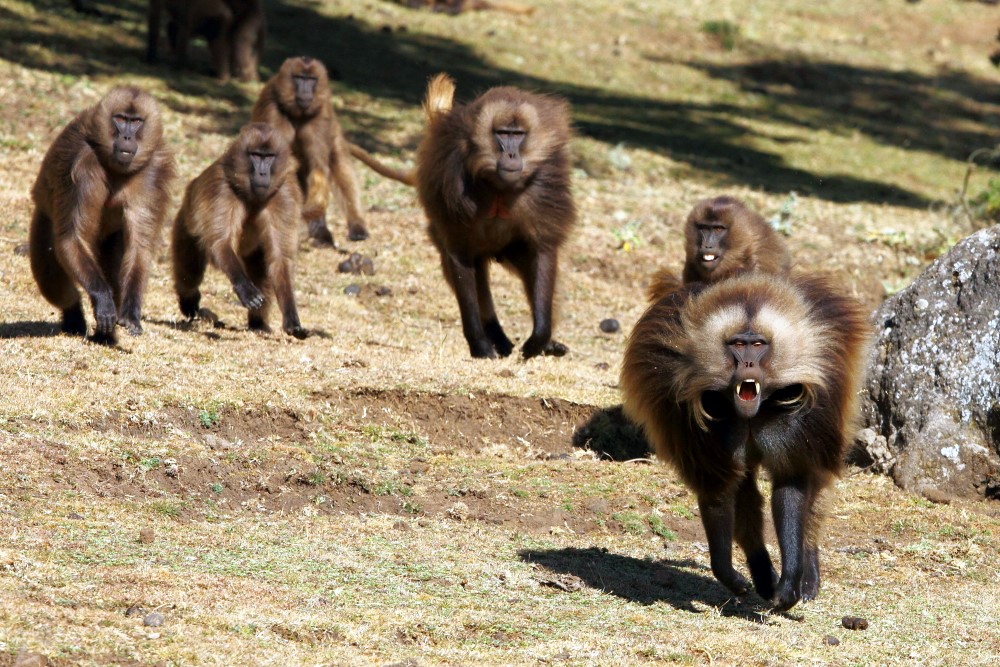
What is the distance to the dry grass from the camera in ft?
17.7

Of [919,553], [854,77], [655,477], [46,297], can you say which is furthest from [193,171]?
[854,77]

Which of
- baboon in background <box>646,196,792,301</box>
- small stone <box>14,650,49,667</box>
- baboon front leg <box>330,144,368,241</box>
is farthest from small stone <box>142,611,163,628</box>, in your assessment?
baboon front leg <box>330,144,368,241</box>

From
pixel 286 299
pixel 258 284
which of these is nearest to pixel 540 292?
pixel 286 299

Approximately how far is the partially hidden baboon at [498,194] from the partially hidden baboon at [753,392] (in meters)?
3.88

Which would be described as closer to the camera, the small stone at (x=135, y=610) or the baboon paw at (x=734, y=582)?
the small stone at (x=135, y=610)

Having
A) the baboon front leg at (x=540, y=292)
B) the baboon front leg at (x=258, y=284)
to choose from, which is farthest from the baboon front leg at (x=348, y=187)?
the baboon front leg at (x=540, y=292)

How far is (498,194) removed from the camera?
10.0 m

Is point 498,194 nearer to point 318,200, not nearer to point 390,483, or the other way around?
point 390,483

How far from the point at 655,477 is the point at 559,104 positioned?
3485 millimetres

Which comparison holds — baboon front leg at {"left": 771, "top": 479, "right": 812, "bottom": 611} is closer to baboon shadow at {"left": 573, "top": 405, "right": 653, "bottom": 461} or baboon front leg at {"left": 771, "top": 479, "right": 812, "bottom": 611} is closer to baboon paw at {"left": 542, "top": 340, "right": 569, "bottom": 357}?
baboon shadow at {"left": 573, "top": 405, "right": 653, "bottom": 461}

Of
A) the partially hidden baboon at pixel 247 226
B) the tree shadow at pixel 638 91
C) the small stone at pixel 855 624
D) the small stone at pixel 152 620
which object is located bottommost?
the small stone at pixel 855 624

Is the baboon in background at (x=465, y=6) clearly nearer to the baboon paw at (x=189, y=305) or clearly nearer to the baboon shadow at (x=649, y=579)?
the baboon paw at (x=189, y=305)

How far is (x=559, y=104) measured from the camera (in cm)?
1044

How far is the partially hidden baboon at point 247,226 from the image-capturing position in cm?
1027
